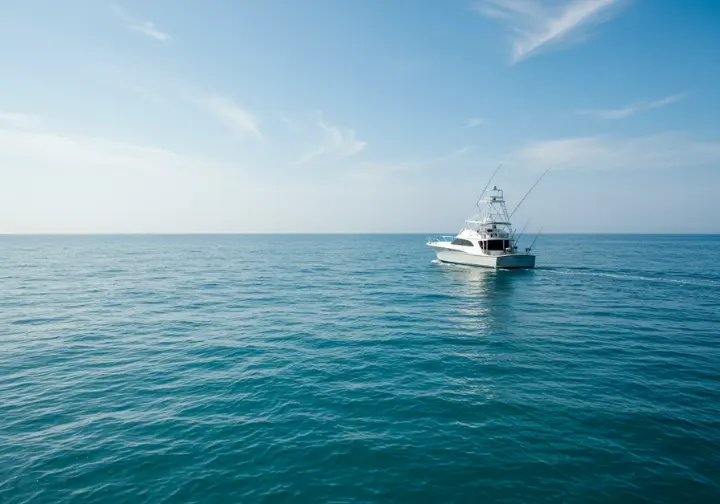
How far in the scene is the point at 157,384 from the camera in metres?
14.2

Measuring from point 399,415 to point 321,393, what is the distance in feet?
10.7

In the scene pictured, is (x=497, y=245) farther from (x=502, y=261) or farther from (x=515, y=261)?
(x=515, y=261)

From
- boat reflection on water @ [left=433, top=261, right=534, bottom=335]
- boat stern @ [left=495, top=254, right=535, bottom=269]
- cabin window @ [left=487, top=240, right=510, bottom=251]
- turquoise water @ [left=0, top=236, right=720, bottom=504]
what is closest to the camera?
turquoise water @ [left=0, top=236, right=720, bottom=504]

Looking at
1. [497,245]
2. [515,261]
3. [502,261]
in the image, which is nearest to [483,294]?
[502,261]

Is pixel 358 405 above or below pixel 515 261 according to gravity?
below

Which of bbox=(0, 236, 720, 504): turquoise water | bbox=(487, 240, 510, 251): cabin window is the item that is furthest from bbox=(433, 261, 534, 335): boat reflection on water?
bbox=(487, 240, 510, 251): cabin window

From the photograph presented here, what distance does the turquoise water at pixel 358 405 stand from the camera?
342 inches

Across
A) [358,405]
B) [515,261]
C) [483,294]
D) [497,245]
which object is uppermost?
[497,245]

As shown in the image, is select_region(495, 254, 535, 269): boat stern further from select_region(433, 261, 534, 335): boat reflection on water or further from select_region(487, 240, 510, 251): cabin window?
select_region(487, 240, 510, 251): cabin window

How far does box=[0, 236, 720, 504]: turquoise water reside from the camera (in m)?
8.70

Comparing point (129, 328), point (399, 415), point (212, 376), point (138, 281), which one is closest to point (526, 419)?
point (399, 415)

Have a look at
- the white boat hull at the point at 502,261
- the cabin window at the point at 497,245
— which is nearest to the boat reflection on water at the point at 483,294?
the white boat hull at the point at 502,261

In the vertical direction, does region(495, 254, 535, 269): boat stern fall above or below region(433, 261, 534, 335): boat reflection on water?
above

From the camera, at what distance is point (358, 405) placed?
12.6 metres
